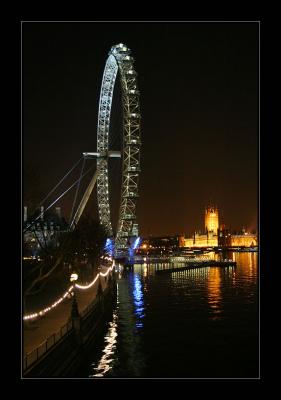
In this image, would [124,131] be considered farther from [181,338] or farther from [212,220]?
[212,220]

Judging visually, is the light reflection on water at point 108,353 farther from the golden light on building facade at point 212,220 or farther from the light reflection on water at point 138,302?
the golden light on building facade at point 212,220

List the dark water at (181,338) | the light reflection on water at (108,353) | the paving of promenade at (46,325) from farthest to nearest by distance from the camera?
the dark water at (181,338) → the light reflection on water at (108,353) → the paving of promenade at (46,325)

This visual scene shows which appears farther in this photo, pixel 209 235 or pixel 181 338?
pixel 209 235

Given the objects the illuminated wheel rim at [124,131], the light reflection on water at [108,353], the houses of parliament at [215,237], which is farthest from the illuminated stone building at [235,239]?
the light reflection on water at [108,353]

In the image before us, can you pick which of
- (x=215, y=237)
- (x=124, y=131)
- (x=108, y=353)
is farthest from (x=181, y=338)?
(x=215, y=237)

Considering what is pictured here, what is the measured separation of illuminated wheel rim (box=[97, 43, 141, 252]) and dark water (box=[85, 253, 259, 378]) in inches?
471

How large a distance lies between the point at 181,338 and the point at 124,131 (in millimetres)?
24447

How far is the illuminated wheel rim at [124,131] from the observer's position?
39.8 metres

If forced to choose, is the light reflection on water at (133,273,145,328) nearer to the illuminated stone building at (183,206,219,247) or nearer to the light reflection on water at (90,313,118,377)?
the light reflection on water at (90,313,118,377)

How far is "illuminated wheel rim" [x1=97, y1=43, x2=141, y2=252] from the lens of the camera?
39.8 m

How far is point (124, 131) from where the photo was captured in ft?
135

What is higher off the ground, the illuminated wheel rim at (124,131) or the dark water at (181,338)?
the illuminated wheel rim at (124,131)

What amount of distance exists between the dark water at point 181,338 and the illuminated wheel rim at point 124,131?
12.0m
